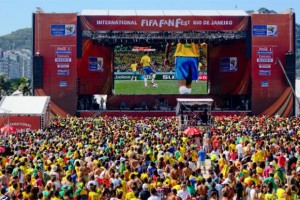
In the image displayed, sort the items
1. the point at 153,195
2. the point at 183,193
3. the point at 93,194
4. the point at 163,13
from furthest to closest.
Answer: the point at 163,13
the point at 183,193
the point at 93,194
the point at 153,195

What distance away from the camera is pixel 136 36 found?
48219 mm

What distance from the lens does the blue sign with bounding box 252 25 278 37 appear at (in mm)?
48531

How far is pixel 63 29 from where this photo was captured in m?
48.8

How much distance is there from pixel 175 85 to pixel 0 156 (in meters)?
32.5

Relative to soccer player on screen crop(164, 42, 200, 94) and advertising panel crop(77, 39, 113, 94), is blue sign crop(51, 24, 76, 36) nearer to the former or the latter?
advertising panel crop(77, 39, 113, 94)

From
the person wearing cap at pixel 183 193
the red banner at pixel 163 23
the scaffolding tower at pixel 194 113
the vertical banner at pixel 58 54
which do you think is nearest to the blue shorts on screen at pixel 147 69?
the red banner at pixel 163 23

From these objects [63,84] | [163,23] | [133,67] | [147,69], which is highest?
[163,23]

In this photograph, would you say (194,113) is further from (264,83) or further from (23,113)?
(264,83)

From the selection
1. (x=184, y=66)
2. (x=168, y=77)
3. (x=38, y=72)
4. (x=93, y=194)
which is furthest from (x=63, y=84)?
(x=93, y=194)

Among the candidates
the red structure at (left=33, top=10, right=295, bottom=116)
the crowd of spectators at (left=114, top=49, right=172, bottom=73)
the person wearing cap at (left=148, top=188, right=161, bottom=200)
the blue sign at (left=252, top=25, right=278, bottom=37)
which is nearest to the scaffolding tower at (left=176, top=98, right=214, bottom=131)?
the red structure at (left=33, top=10, right=295, bottom=116)

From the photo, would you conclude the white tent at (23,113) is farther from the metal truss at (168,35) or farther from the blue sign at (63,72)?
the metal truss at (168,35)

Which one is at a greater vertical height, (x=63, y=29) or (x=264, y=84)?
(x=63, y=29)

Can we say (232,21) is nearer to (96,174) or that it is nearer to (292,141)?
(292,141)

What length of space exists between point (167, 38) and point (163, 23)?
1.03 m
